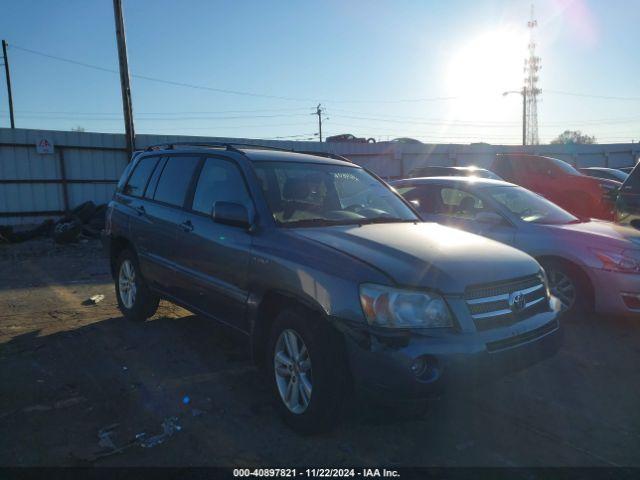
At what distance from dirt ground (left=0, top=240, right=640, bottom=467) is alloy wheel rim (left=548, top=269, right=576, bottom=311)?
336mm

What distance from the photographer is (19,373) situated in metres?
4.03

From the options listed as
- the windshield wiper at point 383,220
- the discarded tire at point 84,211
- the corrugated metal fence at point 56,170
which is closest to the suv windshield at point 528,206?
the windshield wiper at point 383,220

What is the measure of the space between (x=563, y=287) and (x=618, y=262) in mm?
610

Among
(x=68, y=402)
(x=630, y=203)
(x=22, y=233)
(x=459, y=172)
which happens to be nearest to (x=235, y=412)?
(x=68, y=402)

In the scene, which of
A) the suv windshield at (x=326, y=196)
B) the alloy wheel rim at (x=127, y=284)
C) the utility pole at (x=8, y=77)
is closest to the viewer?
the suv windshield at (x=326, y=196)

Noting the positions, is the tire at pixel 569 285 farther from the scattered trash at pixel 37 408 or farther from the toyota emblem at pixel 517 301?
the scattered trash at pixel 37 408

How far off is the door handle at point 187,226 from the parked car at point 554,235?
8.16 feet

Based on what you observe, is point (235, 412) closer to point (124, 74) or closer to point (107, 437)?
point (107, 437)

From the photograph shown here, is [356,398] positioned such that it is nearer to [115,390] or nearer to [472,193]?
[115,390]

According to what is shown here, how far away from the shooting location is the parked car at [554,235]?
16.6 ft

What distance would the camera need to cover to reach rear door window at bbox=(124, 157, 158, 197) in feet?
17.3

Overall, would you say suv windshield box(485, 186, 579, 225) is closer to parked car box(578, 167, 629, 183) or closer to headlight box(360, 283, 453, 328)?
headlight box(360, 283, 453, 328)

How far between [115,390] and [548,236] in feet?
15.1

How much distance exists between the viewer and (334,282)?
2.87m
